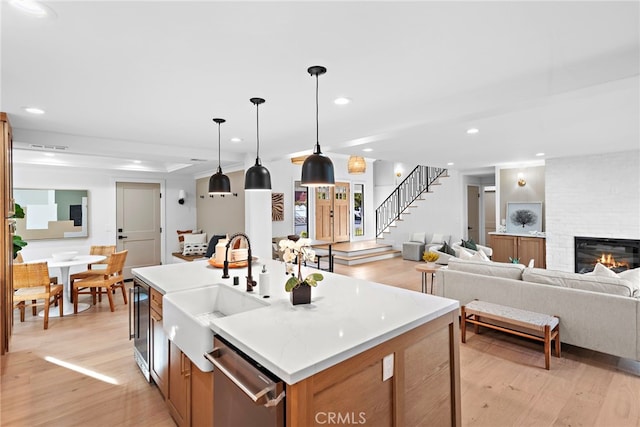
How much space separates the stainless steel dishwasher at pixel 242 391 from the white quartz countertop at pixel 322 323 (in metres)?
0.05

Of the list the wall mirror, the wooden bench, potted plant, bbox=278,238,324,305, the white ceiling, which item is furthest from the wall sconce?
the wall mirror

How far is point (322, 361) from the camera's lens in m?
1.25

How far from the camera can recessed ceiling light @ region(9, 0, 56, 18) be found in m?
1.55

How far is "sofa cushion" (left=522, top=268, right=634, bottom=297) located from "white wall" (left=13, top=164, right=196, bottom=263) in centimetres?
703

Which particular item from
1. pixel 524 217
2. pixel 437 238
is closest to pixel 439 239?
pixel 437 238

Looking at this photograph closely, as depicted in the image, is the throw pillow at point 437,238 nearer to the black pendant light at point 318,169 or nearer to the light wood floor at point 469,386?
the light wood floor at point 469,386

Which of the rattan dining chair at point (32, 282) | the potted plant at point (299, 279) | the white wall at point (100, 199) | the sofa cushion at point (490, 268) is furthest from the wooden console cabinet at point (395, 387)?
the white wall at point (100, 199)

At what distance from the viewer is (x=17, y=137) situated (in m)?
3.91

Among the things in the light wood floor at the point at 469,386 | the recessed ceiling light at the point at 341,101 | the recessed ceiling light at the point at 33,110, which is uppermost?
the recessed ceiling light at the point at 341,101

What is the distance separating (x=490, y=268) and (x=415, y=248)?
5.26 m

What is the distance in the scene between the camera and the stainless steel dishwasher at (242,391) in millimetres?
1215

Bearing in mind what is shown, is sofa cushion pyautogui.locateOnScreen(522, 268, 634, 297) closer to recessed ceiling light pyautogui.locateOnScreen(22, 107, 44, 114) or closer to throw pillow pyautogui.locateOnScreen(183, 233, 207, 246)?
recessed ceiling light pyautogui.locateOnScreen(22, 107, 44, 114)

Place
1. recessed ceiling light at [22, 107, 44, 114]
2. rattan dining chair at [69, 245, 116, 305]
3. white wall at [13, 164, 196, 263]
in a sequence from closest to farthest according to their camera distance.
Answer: recessed ceiling light at [22, 107, 44, 114] → rattan dining chair at [69, 245, 116, 305] → white wall at [13, 164, 196, 263]

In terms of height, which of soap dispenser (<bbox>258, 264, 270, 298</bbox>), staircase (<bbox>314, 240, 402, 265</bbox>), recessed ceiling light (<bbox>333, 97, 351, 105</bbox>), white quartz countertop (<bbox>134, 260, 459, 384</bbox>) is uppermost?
recessed ceiling light (<bbox>333, 97, 351, 105</bbox>)
